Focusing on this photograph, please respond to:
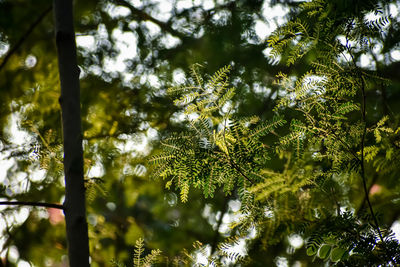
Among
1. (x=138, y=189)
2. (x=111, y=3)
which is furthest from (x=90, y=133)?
(x=111, y=3)

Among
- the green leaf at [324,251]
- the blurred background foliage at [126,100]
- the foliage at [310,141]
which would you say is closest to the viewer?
the foliage at [310,141]

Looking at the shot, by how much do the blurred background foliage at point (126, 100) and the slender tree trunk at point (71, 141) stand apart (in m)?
0.76

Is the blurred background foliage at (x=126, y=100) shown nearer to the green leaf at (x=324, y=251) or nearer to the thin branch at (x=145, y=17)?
the thin branch at (x=145, y=17)

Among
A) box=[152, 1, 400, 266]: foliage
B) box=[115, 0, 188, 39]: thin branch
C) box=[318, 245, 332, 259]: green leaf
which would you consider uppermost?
box=[115, 0, 188, 39]: thin branch

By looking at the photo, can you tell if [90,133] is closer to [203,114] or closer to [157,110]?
[157,110]

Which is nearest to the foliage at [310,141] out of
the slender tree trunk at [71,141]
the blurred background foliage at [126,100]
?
the slender tree trunk at [71,141]

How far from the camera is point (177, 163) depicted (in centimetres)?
86

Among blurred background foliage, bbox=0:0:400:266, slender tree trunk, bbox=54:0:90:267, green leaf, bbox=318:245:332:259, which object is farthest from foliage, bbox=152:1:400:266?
blurred background foliage, bbox=0:0:400:266

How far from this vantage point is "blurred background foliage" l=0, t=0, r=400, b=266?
1.83 metres

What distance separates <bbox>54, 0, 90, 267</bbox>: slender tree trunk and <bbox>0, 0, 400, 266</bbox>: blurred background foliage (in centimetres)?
76

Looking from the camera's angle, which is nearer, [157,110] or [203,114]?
[203,114]

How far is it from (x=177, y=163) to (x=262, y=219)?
0.28 meters

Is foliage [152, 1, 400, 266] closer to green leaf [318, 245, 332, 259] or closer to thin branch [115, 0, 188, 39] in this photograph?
green leaf [318, 245, 332, 259]

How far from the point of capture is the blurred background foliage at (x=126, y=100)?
1.83 meters
